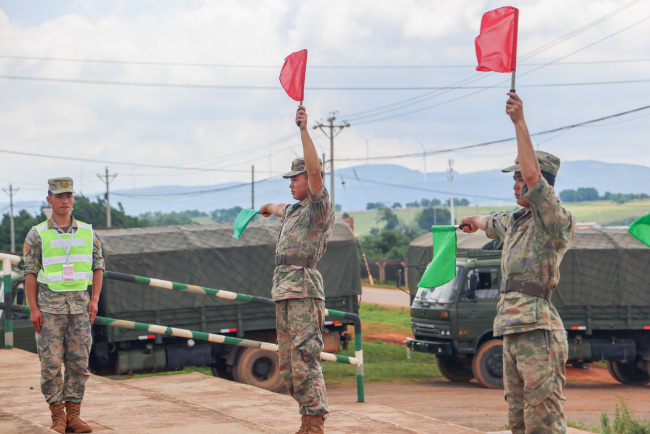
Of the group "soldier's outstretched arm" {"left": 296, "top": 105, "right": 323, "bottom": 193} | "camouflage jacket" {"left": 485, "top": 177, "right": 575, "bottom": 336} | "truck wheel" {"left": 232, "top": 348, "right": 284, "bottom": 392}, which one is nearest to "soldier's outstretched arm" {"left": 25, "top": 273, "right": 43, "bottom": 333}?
A: "soldier's outstretched arm" {"left": 296, "top": 105, "right": 323, "bottom": 193}

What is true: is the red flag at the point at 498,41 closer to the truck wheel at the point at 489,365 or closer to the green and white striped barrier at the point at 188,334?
the green and white striped barrier at the point at 188,334

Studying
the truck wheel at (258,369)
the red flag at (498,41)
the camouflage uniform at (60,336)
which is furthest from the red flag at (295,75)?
the truck wheel at (258,369)

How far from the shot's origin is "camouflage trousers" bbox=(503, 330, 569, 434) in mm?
4441

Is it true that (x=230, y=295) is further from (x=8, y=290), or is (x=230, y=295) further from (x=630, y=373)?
(x=630, y=373)

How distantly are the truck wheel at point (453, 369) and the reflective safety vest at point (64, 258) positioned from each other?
1155 cm

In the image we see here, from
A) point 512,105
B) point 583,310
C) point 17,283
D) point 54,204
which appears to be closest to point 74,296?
point 54,204

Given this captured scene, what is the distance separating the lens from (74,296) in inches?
232

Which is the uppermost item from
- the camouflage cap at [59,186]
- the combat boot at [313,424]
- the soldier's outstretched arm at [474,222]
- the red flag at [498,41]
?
the red flag at [498,41]

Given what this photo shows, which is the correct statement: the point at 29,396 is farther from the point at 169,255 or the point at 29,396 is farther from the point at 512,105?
the point at 169,255

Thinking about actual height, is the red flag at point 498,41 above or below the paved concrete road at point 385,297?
above

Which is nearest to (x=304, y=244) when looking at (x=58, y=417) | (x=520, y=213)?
(x=520, y=213)

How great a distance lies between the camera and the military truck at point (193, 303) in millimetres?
13930

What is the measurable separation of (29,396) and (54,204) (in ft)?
6.98

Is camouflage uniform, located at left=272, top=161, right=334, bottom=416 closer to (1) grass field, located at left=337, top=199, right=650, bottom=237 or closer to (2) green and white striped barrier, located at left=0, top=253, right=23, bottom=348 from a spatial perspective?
(2) green and white striped barrier, located at left=0, top=253, right=23, bottom=348
